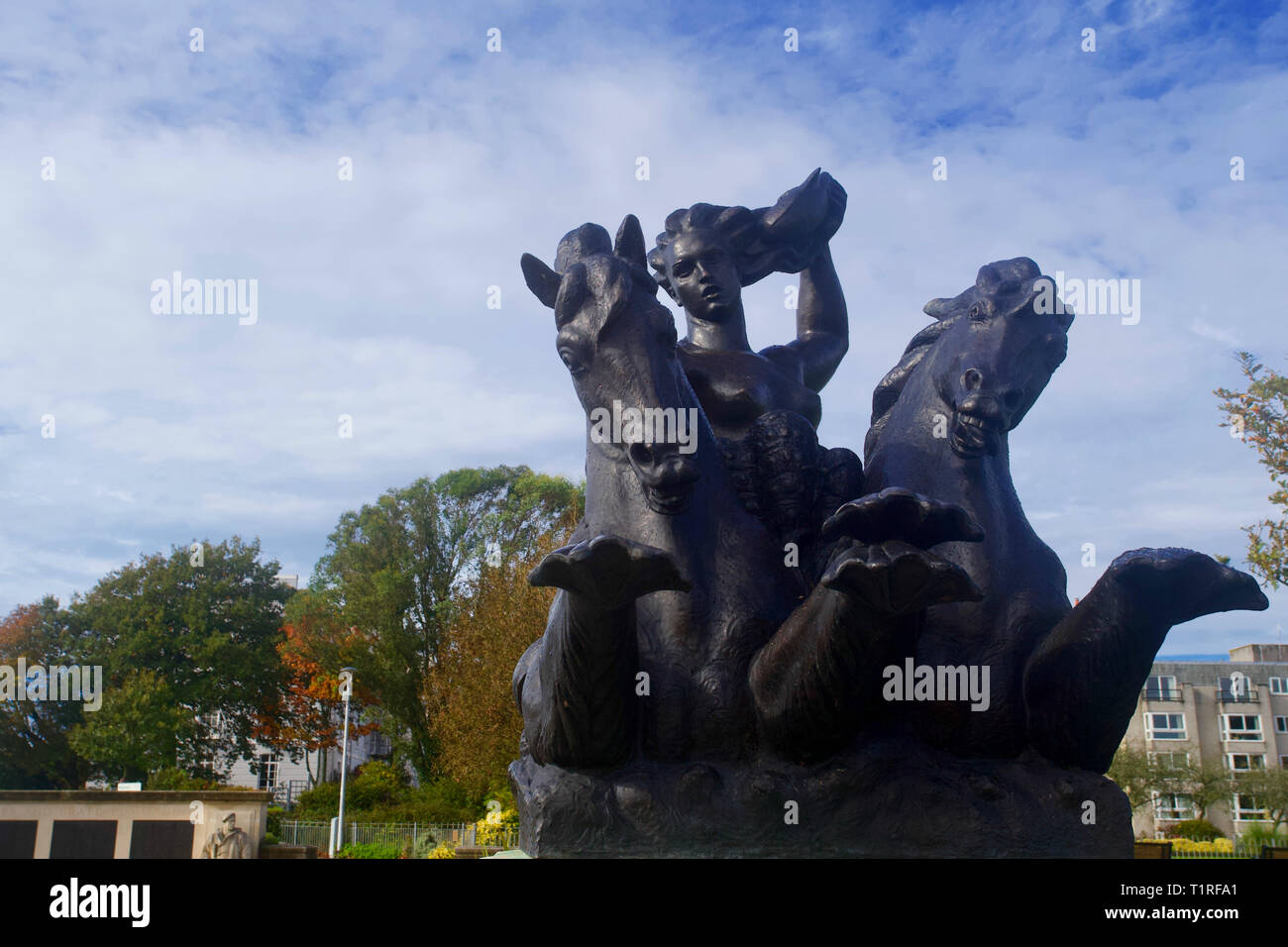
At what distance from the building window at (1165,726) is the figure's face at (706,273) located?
2169 inches

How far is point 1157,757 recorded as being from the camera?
4294 centimetres

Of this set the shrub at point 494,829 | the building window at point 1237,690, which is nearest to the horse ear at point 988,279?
the shrub at point 494,829

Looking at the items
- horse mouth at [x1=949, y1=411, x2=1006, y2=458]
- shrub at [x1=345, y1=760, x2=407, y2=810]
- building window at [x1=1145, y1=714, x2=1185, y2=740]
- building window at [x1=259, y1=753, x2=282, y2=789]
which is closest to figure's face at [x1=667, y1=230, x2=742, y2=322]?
horse mouth at [x1=949, y1=411, x2=1006, y2=458]

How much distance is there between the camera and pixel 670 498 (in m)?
3.21

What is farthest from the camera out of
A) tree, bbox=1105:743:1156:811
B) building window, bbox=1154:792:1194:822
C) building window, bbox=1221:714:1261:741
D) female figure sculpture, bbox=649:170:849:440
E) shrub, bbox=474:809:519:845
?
building window, bbox=1221:714:1261:741

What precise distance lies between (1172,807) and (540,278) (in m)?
49.0

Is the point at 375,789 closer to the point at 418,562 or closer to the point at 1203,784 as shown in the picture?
the point at 418,562

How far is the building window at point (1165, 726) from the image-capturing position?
168ft

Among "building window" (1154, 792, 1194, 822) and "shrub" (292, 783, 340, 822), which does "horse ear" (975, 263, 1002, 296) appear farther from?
"building window" (1154, 792, 1194, 822)

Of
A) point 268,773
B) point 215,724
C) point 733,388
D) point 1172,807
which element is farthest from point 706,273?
point 268,773

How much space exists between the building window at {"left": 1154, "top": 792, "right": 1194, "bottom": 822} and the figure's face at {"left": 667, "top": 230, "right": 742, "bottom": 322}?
46.4m

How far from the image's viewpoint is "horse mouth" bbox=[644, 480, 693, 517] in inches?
125
